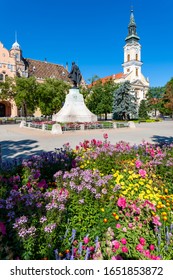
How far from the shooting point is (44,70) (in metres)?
73.6

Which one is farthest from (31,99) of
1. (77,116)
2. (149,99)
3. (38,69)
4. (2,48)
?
(149,99)

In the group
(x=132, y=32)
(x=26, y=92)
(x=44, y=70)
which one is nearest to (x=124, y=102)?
(x=26, y=92)

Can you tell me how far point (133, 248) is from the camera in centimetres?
267

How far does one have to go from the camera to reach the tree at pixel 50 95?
3834 cm

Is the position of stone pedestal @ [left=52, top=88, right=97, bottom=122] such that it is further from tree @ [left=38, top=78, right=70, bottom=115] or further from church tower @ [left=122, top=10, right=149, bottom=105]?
church tower @ [left=122, top=10, right=149, bottom=105]

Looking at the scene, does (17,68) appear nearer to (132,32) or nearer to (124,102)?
(124,102)

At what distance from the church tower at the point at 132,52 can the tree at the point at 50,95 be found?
5624cm

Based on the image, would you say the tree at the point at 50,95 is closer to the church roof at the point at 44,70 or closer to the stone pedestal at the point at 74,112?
the stone pedestal at the point at 74,112

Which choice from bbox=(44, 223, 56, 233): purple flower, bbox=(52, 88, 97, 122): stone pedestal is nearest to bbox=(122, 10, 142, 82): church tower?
bbox=(52, 88, 97, 122): stone pedestal

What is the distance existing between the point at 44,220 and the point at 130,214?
1.41 metres

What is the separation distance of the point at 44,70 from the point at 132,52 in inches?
1578

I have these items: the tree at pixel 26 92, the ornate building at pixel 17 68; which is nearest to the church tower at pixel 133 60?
the ornate building at pixel 17 68
